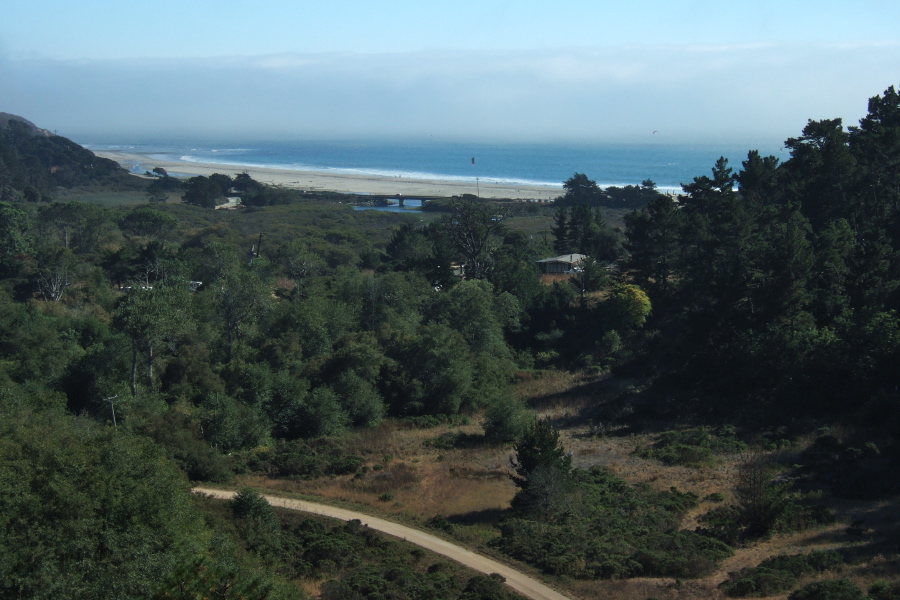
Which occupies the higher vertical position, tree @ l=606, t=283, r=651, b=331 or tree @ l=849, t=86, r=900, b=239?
tree @ l=849, t=86, r=900, b=239

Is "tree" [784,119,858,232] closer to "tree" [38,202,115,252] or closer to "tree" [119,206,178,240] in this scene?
"tree" [119,206,178,240]

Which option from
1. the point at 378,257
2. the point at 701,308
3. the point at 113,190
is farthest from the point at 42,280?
the point at 113,190

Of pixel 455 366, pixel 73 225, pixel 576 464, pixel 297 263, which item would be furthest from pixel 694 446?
pixel 73 225

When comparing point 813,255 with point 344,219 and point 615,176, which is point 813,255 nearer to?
point 344,219

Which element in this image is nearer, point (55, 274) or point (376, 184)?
point (55, 274)

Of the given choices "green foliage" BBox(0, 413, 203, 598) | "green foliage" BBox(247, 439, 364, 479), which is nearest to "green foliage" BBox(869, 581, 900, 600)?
"green foliage" BBox(0, 413, 203, 598)

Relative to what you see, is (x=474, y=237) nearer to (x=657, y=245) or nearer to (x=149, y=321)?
(x=657, y=245)
